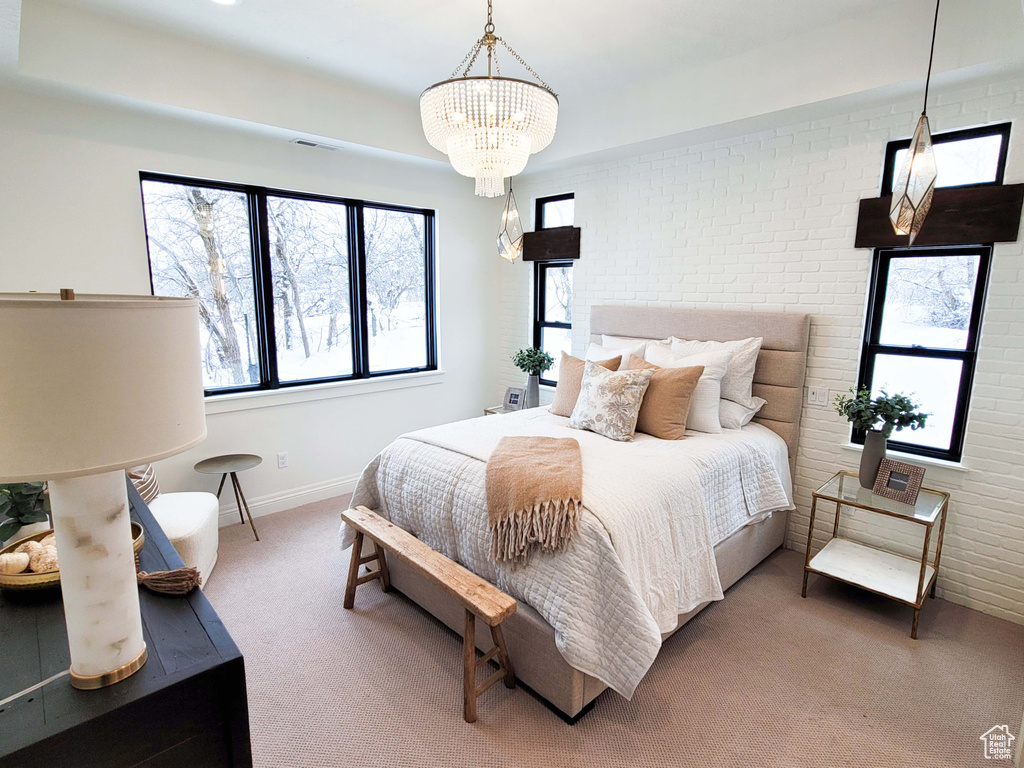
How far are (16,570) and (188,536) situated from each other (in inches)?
58.0

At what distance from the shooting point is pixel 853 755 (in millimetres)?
1818

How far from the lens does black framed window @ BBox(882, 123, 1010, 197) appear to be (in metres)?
2.52

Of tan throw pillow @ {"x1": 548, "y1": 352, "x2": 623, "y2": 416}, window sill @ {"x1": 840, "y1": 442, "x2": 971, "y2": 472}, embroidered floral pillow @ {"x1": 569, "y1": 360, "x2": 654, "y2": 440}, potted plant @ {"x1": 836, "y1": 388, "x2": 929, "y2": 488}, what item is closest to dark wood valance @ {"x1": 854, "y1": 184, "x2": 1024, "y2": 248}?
potted plant @ {"x1": 836, "y1": 388, "x2": 929, "y2": 488}

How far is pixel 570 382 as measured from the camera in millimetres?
3371

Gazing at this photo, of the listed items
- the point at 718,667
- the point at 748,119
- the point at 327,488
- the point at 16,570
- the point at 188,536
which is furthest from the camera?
the point at 327,488

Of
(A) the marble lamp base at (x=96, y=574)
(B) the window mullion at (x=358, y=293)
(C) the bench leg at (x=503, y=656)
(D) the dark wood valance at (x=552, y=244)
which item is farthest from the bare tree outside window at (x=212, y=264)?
(A) the marble lamp base at (x=96, y=574)

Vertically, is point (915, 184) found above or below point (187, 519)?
above

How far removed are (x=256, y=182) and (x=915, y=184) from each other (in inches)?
143

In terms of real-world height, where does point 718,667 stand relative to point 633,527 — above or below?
below

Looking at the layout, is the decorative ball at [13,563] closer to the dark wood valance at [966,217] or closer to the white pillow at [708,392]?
the white pillow at [708,392]

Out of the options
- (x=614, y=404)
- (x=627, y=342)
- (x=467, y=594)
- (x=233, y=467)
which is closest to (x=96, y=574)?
→ (x=467, y=594)

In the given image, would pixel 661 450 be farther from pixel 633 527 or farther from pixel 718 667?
pixel 718 667

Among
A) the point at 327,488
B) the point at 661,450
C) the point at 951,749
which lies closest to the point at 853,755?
the point at 951,749

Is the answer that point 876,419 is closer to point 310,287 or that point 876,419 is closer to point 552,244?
point 552,244
